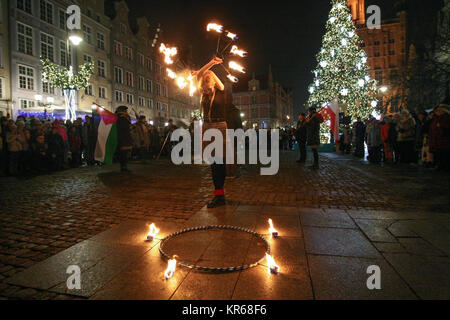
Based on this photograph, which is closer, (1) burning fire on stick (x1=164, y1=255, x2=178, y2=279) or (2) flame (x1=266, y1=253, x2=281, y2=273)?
(1) burning fire on stick (x1=164, y1=255, x2=178, y2=279)

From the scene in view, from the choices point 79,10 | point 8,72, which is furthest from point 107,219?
point 79,10

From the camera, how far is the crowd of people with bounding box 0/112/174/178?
371 inches

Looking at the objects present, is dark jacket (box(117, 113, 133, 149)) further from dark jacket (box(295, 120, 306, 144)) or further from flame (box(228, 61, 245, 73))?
dark jacket (box(295, 120, 306, 144))

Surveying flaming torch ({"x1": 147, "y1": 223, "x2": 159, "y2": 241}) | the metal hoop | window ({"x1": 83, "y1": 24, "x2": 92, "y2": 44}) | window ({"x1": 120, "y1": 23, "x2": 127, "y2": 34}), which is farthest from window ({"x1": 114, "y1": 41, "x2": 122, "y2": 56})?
the metal hoop

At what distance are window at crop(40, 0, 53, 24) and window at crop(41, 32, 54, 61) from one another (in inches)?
64.1

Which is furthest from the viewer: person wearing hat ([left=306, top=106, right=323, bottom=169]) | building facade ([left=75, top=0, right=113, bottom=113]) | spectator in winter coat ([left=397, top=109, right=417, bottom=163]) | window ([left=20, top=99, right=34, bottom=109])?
building facade ([left=75, top=0, right=113, bottom=113])

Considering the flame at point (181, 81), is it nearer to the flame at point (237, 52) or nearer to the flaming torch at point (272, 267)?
the flame at point (237, 52)

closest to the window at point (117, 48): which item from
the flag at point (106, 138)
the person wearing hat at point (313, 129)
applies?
the flag at point (106, 138)

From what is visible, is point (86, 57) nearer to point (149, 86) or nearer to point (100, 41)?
point (100, 41)

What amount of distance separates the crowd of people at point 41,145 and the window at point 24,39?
62.8 ft

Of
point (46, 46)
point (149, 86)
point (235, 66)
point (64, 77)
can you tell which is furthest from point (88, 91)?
point (235, 66)

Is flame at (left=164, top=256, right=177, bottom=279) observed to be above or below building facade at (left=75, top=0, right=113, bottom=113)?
below
